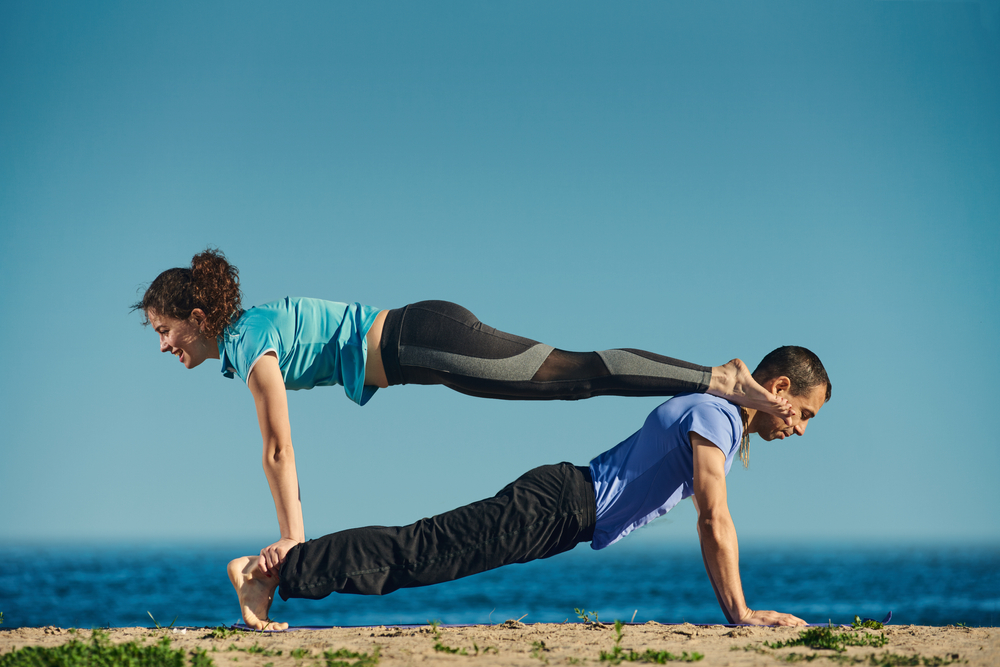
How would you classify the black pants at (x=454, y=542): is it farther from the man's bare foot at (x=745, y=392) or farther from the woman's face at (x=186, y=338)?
the woman's face at (x=186, y=338)

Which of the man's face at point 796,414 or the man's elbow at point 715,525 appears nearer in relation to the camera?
the man's elbow at point 715,525

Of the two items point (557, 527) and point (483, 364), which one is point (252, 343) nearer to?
point (483, 364)

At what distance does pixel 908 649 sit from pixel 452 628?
1.93 meters

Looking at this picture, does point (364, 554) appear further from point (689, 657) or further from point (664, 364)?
point (664, 364)

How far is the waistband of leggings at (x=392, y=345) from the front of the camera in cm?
396

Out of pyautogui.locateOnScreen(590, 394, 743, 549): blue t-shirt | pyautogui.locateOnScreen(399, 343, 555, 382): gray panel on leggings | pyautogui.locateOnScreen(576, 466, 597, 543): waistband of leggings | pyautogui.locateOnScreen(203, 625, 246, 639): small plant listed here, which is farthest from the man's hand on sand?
pyautogui.locateOnScreen(203, 625, 246, 639): small plant

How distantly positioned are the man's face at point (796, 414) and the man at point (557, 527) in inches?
1.1

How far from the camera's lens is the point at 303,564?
3439 mm

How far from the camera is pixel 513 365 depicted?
389 centimetres

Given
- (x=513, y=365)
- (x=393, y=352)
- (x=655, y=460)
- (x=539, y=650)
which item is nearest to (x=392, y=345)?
(x=393, y=352)

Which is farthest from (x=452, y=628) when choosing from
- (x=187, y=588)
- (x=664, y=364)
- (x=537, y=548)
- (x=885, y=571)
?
(x=885, y=571)

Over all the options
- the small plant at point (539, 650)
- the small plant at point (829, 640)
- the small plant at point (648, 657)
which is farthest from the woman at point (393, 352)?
the small plant at point (648, 657)

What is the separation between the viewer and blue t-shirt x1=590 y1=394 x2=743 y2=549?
143 inches

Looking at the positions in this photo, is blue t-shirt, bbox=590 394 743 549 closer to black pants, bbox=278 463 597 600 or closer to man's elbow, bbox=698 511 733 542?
black pants, bbox=278 463 597 600
